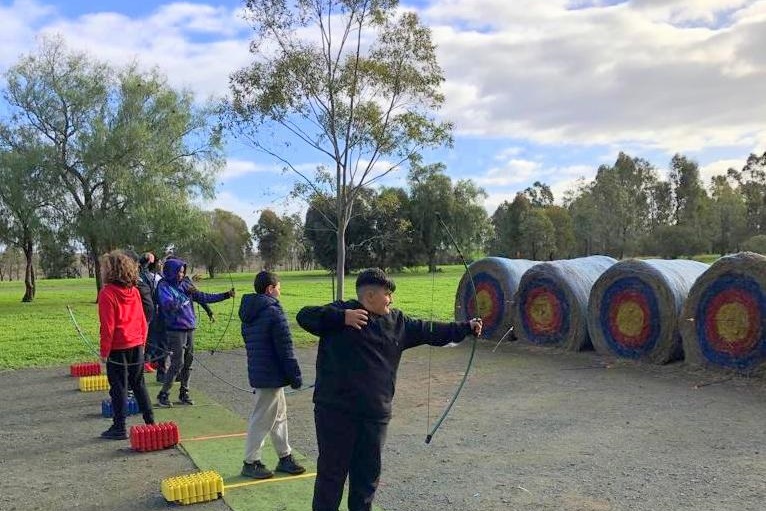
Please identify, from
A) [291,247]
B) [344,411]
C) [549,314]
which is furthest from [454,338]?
[291,247]

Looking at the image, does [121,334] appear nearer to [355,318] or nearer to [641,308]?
[355,318]

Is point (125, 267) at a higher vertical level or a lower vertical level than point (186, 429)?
higher

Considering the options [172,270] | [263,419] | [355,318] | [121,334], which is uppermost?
[172,270]

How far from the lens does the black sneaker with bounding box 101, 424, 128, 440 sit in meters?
6.27

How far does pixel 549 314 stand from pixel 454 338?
860cm

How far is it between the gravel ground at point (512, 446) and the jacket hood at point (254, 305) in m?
Answer: 1.37

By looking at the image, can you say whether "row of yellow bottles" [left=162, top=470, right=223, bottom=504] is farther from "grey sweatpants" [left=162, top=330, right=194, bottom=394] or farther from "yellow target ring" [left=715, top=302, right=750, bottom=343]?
"yellow target ring" [left=715, top=302, right=750, bottom=343]

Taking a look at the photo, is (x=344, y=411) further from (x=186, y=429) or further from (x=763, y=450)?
(x=763, y=450)

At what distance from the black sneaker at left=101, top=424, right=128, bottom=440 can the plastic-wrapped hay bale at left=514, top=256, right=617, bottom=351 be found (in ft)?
25.8

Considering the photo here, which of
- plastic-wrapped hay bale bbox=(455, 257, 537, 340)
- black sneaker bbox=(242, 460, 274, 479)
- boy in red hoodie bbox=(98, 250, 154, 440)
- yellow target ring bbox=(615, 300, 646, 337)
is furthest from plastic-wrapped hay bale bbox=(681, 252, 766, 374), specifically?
boy in red hoodie bbox=(98, 250, 154, 440)

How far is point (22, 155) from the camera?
86.4ft

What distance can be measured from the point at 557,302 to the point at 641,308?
1895 mm

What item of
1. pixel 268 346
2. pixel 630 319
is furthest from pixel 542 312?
pixel 268 346

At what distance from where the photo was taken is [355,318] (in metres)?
3.55
